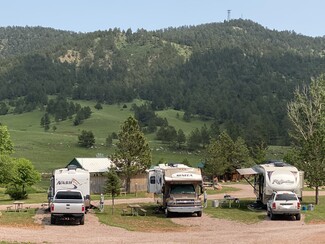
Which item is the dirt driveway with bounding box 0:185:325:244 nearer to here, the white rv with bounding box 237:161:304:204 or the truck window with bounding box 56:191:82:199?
the truck window with bounding box 56:191:82:199

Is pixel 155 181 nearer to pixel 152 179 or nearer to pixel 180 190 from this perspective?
pixel 152 179

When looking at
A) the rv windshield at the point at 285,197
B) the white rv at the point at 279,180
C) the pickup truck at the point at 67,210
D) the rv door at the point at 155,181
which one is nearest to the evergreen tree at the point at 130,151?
the rv door at the point at 155,181

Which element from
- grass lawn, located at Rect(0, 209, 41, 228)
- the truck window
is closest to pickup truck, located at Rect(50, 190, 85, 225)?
the truck window

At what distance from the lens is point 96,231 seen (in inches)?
1002

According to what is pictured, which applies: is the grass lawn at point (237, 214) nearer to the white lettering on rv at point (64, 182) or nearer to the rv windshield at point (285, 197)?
the rv windshield at point (285, 197)

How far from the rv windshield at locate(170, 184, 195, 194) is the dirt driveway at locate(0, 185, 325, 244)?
11.5 ft

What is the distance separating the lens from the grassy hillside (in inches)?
4429

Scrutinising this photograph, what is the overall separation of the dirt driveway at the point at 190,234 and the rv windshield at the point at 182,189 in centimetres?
Answer: 349

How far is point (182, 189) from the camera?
32938 millimetres

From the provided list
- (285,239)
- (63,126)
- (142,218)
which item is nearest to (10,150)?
(142,218)

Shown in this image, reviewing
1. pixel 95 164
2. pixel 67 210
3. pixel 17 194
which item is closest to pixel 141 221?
pixel 67 210

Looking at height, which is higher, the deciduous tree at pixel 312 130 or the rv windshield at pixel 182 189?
the deciduous tree at pixel 312 130

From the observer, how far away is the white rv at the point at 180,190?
31516 mm

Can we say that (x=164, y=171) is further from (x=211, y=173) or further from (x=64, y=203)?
(x=211, y=173)
